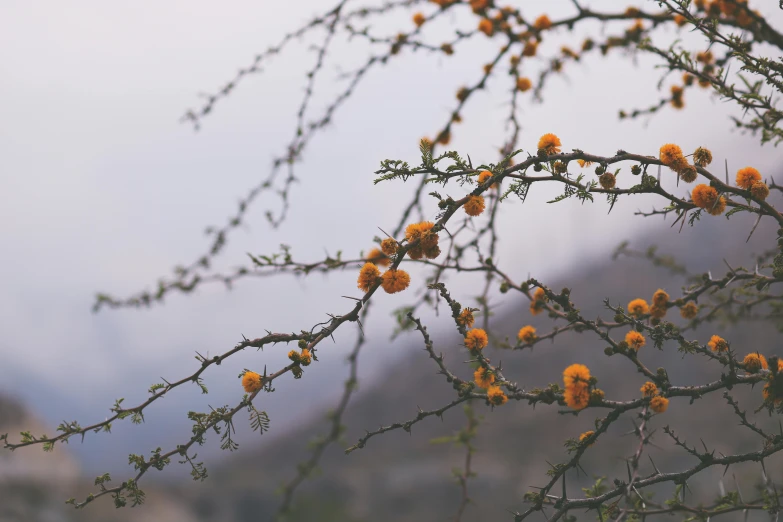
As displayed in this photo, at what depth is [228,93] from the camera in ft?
11.2

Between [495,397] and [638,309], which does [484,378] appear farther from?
[638,309]

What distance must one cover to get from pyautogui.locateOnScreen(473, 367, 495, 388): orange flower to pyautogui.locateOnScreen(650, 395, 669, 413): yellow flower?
24.1 inches

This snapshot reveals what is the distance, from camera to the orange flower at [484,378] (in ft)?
5.71

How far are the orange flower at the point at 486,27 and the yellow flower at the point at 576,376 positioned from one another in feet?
7.88

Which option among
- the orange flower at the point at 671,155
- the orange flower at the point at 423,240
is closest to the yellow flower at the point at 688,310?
the orange flower at the point at 671,155

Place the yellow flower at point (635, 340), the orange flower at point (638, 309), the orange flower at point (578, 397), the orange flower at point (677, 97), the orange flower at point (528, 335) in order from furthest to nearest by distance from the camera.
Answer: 1. the orange flower at point (677, 97)
2. the orange flower at point (528, 335)
3. the orange flower at point (638, 309)
4. the yellow flower at point (635, 340)
5. the orange flower at point (578, 397)

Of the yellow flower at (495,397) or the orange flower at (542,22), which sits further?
the orange flower at (542,22)

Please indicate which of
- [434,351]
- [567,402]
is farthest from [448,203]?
[567,402]

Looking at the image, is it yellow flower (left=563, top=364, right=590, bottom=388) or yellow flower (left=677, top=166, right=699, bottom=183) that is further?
yellow flower (left=677, top=166, right=699, bottom=183)

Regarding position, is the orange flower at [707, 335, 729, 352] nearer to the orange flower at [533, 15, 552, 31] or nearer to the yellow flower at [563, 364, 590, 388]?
the yellow flower at [563, 364, 590, 388]

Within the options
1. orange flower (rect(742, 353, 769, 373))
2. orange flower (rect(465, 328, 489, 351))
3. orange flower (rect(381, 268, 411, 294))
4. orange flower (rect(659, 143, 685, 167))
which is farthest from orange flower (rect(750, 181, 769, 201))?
orange flower (rect(381, 268, 411, 294))

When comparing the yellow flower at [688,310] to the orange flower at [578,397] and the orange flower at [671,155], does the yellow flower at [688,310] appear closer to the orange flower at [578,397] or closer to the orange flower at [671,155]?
the orange flower at [671,155]

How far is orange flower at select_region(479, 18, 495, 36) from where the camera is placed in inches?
124

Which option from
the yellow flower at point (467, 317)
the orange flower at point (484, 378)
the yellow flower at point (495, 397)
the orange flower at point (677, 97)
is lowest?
the yellow flower at point (495, 397)
